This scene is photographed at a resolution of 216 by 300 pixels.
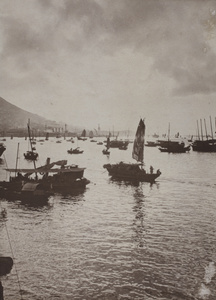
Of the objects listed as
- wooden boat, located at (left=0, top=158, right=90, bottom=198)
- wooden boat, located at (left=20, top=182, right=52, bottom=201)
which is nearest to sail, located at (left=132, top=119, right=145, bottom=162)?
wooden boat, located at (left=0, top=158, right=90, bottom=198)

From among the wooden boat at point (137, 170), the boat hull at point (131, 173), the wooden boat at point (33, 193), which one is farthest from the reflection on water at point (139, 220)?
the wooden boat at point (33, 193)

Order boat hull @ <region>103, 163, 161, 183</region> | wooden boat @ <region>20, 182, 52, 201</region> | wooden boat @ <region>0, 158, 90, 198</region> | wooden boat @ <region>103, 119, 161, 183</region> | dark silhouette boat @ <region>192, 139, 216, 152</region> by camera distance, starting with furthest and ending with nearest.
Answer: dark silhouette boat @ <region>192, 139, 216, 152</region> < wooden boat @ <region>103, 119, 161, 183</region> < boat hull @ <region>103, 163, 161, 183</region> < wooden boat @ <region>0, 158, 90, 198</region> < wooden boat @ <region>20, 182, 52, 201</region>

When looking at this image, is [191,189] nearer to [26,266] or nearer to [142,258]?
[142,258]

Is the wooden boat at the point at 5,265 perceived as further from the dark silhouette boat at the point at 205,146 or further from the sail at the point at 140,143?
the dark silhouette boat at the point at 205,146

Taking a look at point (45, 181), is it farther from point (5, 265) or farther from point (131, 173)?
point (5, 265)

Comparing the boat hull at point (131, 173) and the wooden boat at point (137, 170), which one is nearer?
the boat hull at point (131, 173)

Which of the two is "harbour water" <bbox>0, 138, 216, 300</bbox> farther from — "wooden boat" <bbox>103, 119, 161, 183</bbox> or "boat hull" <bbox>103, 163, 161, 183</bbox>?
"wooden boat" <bbox>103, 119, 161, 183</bbox>

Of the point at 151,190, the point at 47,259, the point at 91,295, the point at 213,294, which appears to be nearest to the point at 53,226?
the point at 47,259

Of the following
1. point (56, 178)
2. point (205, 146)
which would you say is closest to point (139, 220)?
point (56, 178)
